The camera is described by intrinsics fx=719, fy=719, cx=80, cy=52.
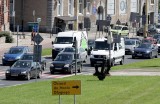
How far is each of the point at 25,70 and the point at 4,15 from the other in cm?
3945

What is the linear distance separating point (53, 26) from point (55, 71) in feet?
141

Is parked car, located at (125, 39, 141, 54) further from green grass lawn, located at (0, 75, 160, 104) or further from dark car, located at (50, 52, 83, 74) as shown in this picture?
green grass lawn, located at (0, 75, 160, 104)

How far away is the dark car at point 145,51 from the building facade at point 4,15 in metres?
21.5

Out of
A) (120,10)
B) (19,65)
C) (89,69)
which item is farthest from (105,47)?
(120,10)

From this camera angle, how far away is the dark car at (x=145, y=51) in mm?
66512

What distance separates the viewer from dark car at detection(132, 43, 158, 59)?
66.5m

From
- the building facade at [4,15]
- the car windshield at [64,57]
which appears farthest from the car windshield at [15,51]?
the building facade at [4,15]

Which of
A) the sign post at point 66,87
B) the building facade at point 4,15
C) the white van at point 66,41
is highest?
the building facade at point 4,15

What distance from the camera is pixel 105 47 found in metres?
57.6

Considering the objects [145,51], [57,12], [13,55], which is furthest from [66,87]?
[57,12]

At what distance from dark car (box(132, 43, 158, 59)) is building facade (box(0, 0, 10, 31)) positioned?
21.5 m

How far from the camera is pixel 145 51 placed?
2623 inches

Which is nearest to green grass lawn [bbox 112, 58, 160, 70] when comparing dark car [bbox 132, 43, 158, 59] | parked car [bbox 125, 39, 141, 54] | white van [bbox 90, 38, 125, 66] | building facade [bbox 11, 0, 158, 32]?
white van [bbox 90, 38, 125, 66]

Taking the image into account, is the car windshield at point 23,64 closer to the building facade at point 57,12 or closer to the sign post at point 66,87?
the sign post at point 66,87
